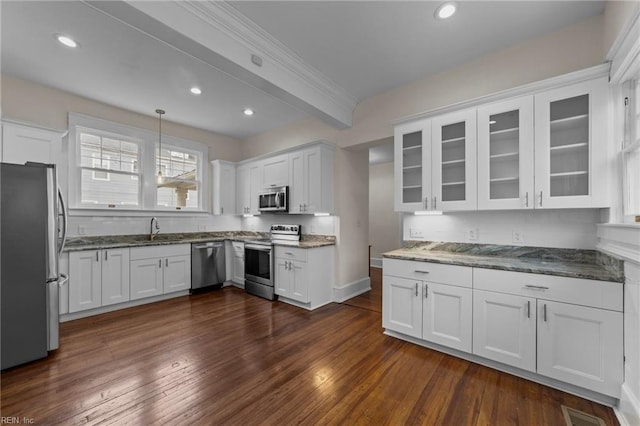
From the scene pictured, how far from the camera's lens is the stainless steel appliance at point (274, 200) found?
4393 millimetres

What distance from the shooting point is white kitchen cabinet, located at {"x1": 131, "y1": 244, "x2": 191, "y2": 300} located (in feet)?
12.7

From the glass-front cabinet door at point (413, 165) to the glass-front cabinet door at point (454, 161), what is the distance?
0.24ft

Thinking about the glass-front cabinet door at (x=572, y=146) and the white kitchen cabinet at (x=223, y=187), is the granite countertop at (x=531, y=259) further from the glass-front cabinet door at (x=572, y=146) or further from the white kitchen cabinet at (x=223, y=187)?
the white kitchen cabinet at (x=223, y=187)

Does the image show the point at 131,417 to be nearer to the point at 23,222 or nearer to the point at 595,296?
the point at 23,222

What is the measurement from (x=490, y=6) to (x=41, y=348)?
5.02m

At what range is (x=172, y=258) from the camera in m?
4.24

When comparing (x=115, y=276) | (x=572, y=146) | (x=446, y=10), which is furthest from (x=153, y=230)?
(x=572, y=146)

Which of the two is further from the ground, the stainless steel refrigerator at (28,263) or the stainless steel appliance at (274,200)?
the stainless steel appliance at (274,200)

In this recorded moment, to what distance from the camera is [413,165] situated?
303cm

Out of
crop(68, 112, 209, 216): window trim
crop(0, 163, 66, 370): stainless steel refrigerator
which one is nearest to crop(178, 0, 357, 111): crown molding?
crop(0, 163, 66, 370): stainless steel refrigerator

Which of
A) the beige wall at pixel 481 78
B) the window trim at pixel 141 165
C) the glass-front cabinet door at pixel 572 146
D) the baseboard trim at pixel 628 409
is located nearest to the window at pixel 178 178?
the window trim at pixel 141 165

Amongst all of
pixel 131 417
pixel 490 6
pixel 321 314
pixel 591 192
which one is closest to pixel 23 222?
pixel 131 417

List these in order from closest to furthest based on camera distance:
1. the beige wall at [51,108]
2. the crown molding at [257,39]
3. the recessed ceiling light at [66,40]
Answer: the crown molding at [257,39] < the recessed ceiling light at [66,40] < the beige wall at [51,108]

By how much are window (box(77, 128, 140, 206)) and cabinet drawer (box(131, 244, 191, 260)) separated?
958 mm
